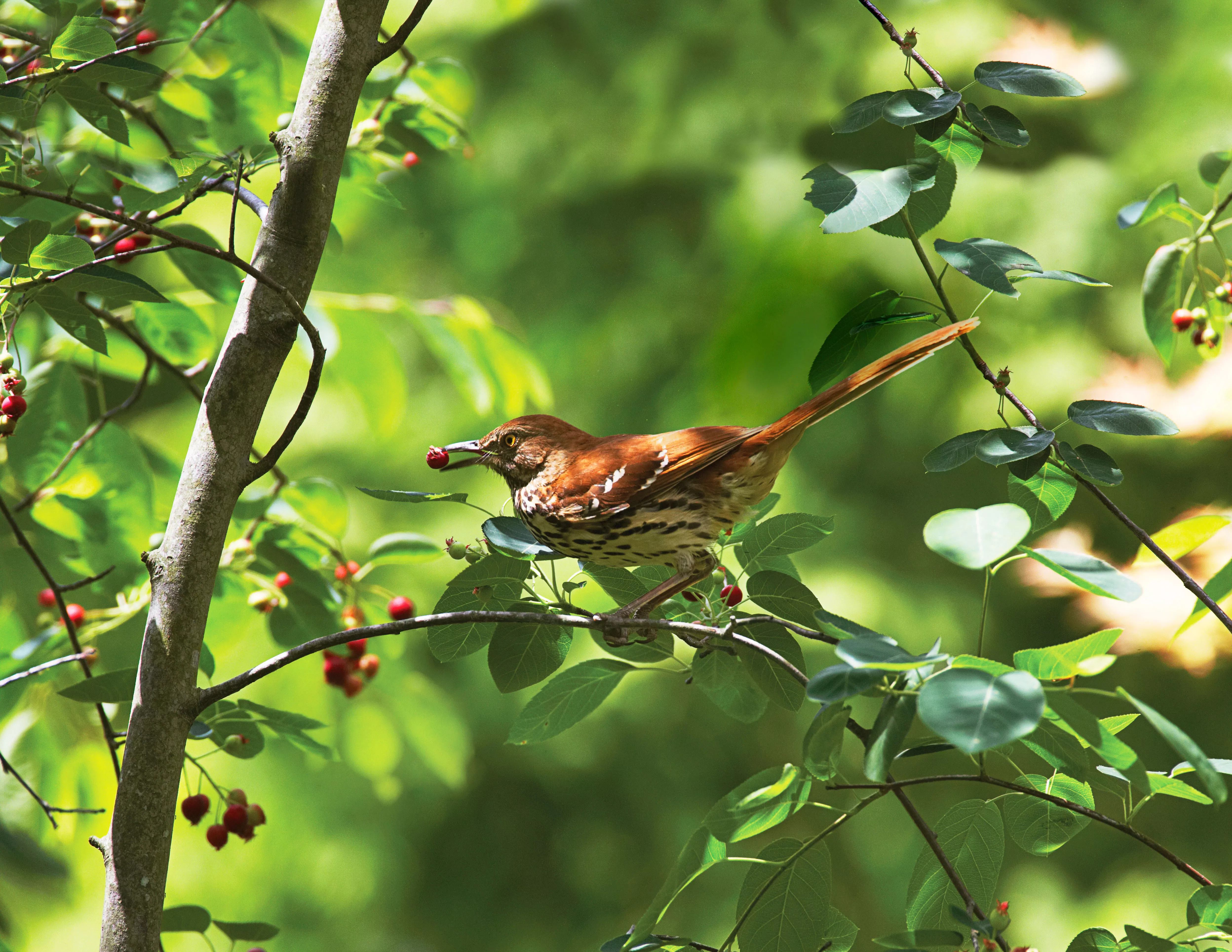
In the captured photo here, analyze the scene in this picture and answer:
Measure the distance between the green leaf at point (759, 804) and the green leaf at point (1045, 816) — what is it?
176 millimetres

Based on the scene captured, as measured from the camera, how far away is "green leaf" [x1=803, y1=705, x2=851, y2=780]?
622 millimetres

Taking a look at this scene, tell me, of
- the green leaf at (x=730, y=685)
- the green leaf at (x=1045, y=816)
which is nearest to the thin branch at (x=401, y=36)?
the green leaf at (x=730, y=685)

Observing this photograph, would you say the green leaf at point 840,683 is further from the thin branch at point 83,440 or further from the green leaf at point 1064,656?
the thin branch at point 83,440

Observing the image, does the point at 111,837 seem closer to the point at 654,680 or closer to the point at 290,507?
the point at 290,507

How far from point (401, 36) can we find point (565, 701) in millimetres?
562

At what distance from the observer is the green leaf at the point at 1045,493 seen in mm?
783

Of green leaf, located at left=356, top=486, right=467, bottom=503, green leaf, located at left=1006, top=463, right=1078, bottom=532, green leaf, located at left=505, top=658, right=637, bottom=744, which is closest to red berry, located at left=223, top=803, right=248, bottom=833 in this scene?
green leaf, located at left=505, top=658, right=637, bottom=744

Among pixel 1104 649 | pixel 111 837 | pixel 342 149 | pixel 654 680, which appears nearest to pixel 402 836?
pixel 654 680

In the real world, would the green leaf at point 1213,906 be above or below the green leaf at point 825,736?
below

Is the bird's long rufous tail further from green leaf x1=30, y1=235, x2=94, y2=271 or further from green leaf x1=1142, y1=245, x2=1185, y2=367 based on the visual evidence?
green leaf x1=30, y1=235, x2=94, y2=271

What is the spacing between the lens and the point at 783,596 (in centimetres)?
79

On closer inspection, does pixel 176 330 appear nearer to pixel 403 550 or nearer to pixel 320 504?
pixel 320 504

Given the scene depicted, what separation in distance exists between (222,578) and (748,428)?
2.09 ft

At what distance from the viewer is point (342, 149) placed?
2.72 ft
